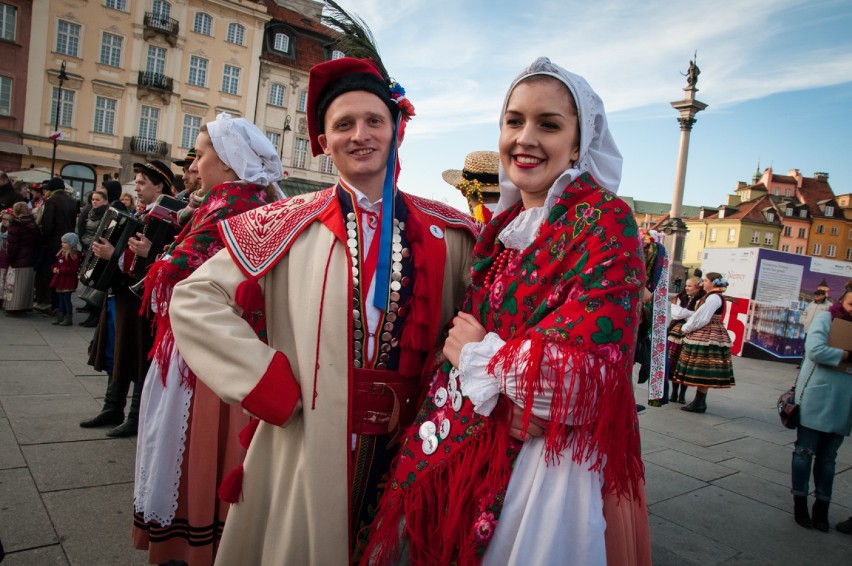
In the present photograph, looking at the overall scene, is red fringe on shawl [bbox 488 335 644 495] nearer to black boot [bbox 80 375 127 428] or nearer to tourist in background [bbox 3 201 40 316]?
A: black boot [bbox 80 375 127 428]

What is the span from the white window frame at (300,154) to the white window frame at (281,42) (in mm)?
5152

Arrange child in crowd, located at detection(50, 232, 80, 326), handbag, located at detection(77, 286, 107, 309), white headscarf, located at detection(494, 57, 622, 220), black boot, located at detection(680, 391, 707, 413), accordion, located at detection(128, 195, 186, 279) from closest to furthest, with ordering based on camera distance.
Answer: white headscarf, located at detection(494, 57, 622, 220), accordion, located at detection(128, 195, 186, 279), handbag, located at detection(77, 286, 107, 309), black boot, located at detection(680, 391, 707, 413), child in crowd, located at detection(50, 232, 80, 326)

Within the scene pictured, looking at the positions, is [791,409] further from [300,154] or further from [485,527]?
[300,154]

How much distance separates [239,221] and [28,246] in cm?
853

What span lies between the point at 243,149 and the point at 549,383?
2292 millimetres

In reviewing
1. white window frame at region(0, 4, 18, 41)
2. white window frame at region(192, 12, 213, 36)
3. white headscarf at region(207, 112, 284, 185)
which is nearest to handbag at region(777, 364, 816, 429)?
white headscarf at region(207, 112, 284, 185)

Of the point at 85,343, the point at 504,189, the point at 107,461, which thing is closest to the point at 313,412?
the point at 504,189

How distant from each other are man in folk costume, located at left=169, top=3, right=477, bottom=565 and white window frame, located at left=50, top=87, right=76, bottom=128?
97.2 ft

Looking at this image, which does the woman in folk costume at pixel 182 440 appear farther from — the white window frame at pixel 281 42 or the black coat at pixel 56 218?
the white window frame at pixel 281 42

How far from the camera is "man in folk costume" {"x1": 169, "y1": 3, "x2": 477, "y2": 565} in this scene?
1.58 meters

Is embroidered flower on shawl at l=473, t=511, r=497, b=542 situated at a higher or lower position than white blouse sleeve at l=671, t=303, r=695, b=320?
lower

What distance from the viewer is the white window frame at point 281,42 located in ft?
103

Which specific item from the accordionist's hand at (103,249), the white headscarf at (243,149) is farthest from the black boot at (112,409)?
the white headscarf at (243,149)

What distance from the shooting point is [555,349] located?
4.27ft
